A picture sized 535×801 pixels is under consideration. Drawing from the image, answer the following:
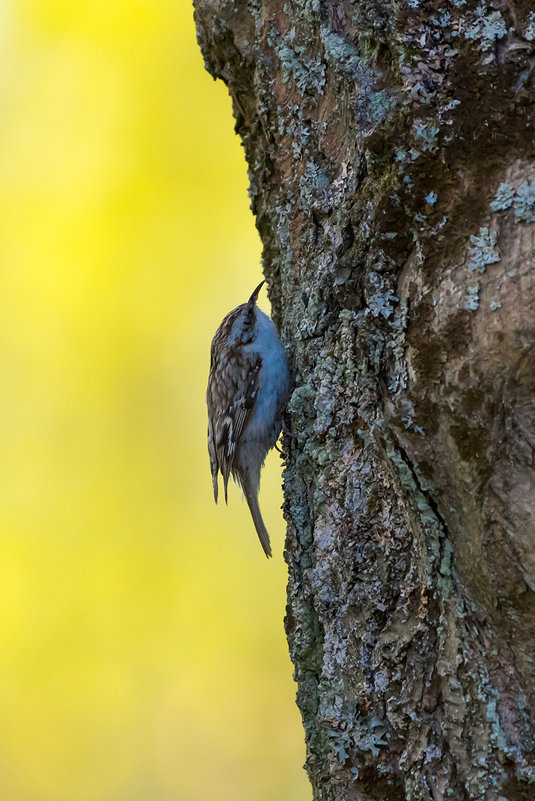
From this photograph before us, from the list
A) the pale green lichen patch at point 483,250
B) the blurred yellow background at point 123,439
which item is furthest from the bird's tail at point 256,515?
the pale green lichen patch at point 483,250

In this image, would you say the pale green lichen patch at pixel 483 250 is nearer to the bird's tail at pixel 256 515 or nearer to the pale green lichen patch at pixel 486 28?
the pale green lichen patch at pixel 486 28

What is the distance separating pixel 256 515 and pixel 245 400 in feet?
1.48

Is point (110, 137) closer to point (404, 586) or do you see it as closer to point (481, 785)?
point (404, 586)

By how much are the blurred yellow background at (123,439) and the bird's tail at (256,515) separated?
484mm

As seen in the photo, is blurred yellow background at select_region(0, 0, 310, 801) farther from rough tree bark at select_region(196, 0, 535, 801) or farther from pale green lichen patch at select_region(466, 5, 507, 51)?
pale green lichen patch at select_region(466, 5, 507, 51)

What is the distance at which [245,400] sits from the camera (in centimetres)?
320

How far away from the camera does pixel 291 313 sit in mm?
2129

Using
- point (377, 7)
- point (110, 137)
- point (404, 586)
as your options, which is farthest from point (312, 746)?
point (110, 137)

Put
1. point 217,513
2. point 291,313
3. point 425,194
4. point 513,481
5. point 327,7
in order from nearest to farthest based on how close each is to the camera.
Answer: point 513,481 → point 425,194 → point 327,7 → point 291,313 → point 217,513

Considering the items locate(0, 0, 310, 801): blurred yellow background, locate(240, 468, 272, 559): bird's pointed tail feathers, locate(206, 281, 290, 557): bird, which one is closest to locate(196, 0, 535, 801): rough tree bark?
locate(206, 281, 290, 557): bird

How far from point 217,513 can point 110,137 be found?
80.9 inches

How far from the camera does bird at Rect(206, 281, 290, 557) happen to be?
2.98 meters

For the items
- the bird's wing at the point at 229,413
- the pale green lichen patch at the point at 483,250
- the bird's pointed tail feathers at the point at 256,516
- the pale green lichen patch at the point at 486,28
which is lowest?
the bird's pointed tail feathers at the point at 256,516

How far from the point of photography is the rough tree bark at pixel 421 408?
1368 mm
